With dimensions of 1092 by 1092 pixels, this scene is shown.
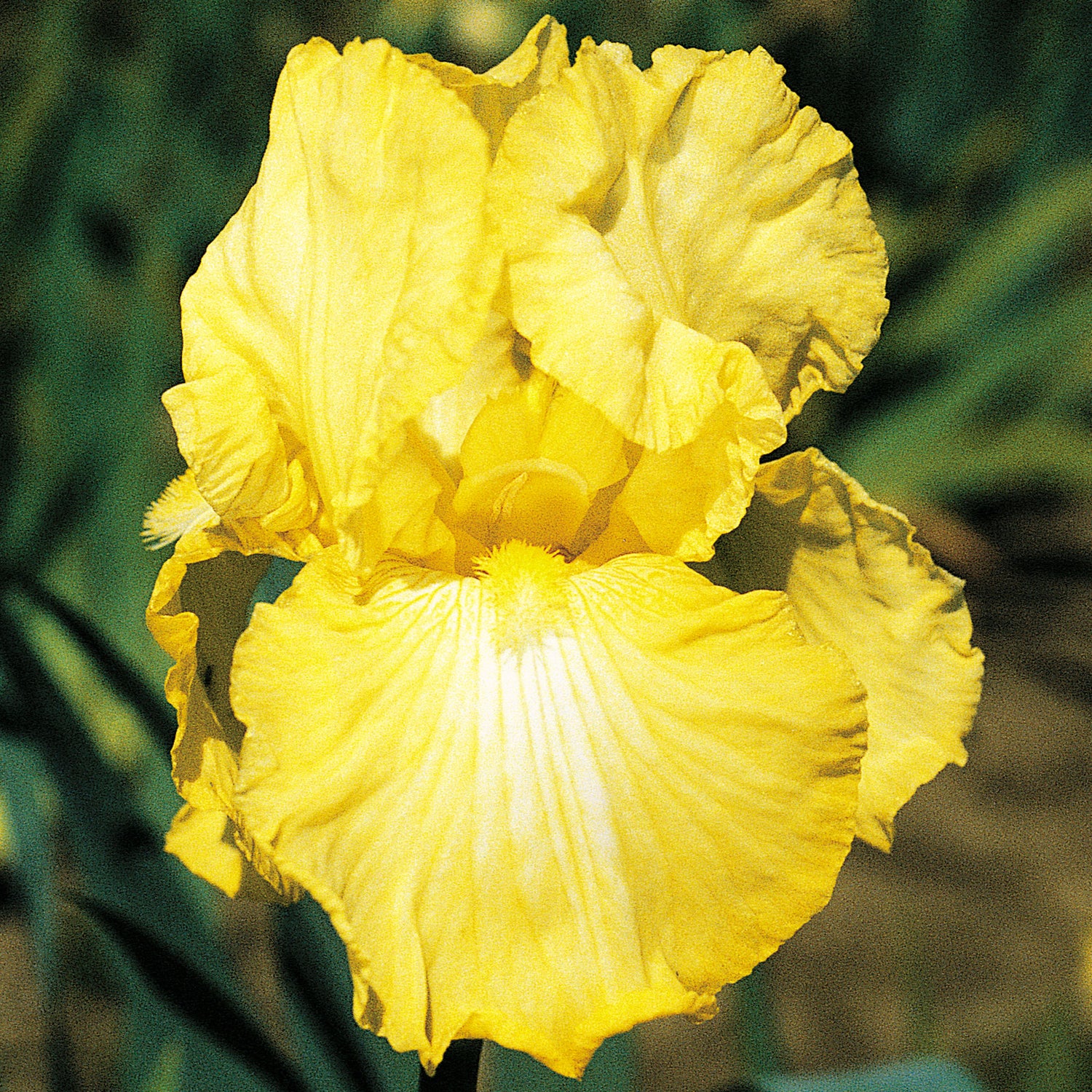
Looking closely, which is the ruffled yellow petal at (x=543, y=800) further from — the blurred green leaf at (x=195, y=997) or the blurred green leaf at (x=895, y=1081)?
the blurred green leaf at (x=895, y=1081)

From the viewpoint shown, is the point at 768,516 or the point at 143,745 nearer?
the point at 768,516

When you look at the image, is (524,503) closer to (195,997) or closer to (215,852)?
(215,852)

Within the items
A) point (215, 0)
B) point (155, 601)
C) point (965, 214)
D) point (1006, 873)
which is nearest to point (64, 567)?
point (215, 0)

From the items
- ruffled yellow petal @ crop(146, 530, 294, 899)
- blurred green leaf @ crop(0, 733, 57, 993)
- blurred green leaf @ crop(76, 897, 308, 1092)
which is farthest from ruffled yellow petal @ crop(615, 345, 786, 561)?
blurred green leaf @ crop(0, 733, 57, 993)

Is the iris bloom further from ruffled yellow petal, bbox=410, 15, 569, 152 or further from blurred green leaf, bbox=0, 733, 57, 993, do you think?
blurred green leaf, bbox=0, 733, 57, 993

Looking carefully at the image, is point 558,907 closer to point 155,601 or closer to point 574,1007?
point 574,1007

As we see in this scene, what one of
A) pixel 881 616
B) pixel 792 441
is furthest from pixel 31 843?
pixel 792 441

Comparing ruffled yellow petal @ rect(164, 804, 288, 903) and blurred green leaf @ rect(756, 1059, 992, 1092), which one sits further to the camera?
blurred green leaf @ rect(756, 1059, 992, 1092)

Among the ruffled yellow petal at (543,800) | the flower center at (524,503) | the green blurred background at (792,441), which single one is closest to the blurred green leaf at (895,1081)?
the green blurred background at (792,441)
